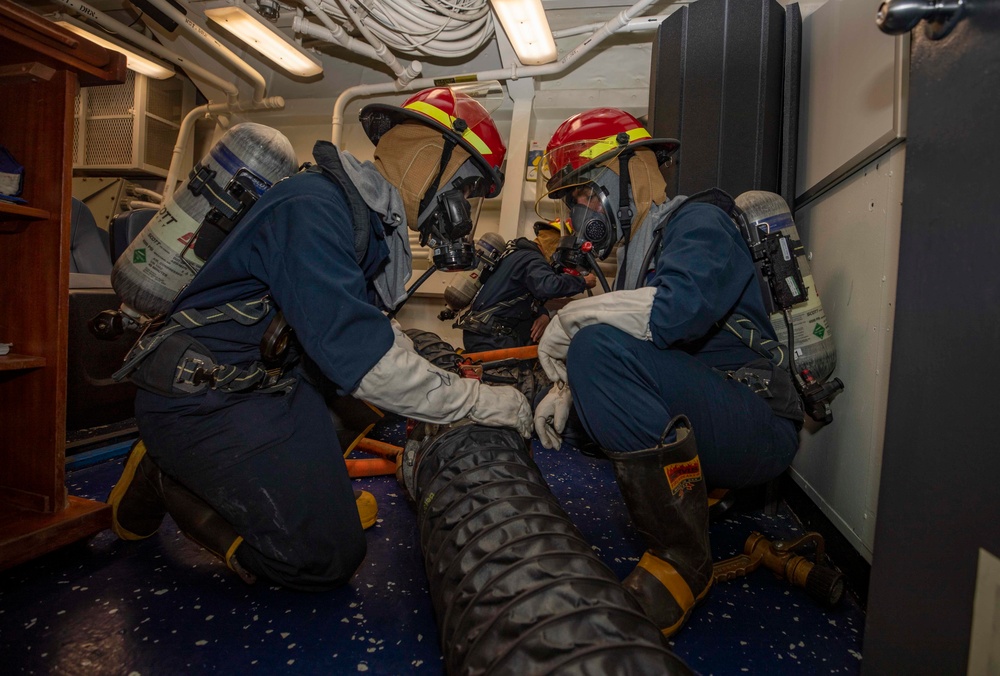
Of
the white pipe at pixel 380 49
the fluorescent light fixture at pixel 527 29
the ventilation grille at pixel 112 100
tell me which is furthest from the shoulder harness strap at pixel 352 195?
the ventilation grille at pixel 112 100

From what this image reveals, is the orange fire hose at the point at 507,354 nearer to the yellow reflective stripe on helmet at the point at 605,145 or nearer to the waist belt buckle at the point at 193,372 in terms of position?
the yellow reflective stripe on helmet at the point at 605,145

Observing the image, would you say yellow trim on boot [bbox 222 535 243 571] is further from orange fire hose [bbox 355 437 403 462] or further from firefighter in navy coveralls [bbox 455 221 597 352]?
firefighter in navy coveralls [bbox 455 221 597 352]

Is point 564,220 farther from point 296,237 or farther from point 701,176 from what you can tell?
point 296,237

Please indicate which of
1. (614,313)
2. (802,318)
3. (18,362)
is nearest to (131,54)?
(18,362)

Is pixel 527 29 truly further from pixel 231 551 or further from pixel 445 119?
pixel 231 551

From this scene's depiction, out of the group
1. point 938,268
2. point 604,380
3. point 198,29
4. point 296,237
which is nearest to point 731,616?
point 604,380

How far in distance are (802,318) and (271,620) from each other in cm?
193

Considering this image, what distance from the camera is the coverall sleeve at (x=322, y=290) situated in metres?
1.43

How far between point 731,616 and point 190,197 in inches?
82.7

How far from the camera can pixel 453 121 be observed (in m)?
1.97

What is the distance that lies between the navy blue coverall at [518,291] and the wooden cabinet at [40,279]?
8.30 ft

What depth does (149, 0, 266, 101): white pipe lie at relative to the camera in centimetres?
389

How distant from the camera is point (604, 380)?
5.22 ft

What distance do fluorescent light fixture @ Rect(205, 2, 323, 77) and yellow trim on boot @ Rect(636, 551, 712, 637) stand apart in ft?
13.6
